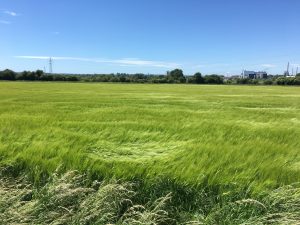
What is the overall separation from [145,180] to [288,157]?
10.0 feet

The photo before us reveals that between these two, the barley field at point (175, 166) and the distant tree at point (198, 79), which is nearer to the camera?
the barley field at point (175, 166)

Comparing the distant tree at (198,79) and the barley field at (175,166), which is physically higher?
the barley field at (175,166)

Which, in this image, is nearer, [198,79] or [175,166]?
[175,166]

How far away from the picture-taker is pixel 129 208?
578 cm

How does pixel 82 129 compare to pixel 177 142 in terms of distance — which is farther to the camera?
pixel 82 129

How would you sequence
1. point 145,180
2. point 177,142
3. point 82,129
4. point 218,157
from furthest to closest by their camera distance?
point 82,129 → point 177,142 → point 218,157 → point 145,180

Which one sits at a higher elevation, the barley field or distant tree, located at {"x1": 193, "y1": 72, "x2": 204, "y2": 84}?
the barley field

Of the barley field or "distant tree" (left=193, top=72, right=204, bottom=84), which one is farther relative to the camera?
"distant tree" (left=193, top=72, right=204, bottom=84)

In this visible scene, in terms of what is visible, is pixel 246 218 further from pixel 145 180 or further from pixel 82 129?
pixel 82 129

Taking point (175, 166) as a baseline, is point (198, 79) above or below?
below

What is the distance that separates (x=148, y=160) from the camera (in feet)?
23.5

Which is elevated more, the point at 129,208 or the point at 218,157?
the point at 218,157

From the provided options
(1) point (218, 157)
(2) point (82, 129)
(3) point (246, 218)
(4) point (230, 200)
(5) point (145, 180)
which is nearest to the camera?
(3) point (246, 218)

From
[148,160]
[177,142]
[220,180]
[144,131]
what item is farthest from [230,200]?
[144,131]
